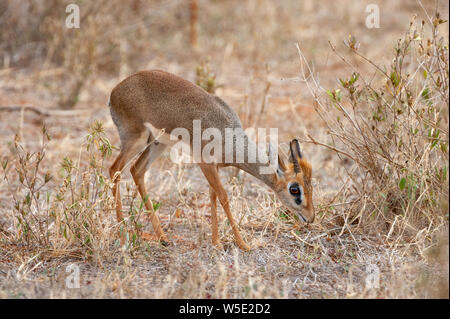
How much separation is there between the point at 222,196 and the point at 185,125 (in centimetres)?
65

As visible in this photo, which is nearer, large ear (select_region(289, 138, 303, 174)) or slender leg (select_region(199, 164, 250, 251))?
large ear (select_region(289, 138, 303, 174))

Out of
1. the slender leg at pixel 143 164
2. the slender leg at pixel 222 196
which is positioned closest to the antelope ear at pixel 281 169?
the slender leg at pixel 222 196

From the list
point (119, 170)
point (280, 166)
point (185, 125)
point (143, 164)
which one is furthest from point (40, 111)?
point (280, 166)

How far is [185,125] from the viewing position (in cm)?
488

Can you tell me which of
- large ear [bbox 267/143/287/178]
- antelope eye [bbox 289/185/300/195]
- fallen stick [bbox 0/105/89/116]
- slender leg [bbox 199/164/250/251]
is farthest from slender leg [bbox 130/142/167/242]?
fallen stick [bbox 0/105/89/116]

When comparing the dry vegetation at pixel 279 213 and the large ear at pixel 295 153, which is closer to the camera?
the dry vegetation at pixel 279 213

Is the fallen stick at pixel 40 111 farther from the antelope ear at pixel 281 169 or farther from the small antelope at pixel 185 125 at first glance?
the antelope ear at pixel 281 169

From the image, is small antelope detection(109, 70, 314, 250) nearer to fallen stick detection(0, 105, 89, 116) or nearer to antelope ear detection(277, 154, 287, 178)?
A: antelope ear detection(277, 154, 287, 178)

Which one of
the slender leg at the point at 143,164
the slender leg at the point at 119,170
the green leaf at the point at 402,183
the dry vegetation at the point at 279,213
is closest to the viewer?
the dry vegetation at the point at 279,213

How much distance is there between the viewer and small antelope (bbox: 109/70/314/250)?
15.4 ft

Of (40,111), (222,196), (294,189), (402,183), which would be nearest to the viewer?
(402,183)

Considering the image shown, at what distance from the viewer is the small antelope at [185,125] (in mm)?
4695

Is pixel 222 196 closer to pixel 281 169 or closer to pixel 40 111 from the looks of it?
pixel 281 169

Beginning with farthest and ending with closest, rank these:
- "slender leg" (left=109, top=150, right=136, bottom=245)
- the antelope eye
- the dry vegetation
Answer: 1. "slender leg" (left=109, top=150, right=136, bottom=245)
2. the antelope eye
3. the dry vegetation
